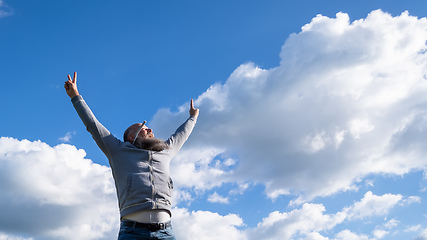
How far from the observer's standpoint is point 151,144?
730cm

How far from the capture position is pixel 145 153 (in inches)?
281

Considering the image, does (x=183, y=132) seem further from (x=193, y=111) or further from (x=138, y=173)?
(x=138, y=173)

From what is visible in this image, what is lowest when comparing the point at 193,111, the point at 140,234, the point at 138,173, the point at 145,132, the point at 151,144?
the point at 140,234

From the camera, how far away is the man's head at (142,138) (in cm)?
731

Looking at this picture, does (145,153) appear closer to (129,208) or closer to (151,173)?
(151,173)

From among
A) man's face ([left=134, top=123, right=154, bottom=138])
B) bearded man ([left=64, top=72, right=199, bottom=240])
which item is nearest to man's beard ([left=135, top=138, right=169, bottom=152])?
bearded man ([left=64, top=72, right=199, bottom=240])

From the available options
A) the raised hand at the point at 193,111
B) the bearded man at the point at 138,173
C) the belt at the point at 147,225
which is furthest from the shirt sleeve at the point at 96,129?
the raised hand at the point at 193,111

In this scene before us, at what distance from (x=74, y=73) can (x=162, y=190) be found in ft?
8.49

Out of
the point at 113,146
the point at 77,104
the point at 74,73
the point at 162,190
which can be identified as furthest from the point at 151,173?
the point at 74,73

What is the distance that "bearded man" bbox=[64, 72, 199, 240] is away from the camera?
6508 millimetres

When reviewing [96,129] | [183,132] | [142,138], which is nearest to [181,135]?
[183,132]

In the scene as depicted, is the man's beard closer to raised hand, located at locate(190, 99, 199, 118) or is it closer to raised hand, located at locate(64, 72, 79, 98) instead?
raised hand, located at locate(64, 72, 79, 98)

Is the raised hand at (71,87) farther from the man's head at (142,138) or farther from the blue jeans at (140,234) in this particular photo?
the blue jeans at (140,234)

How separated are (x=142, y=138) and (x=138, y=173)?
32.7 inches
